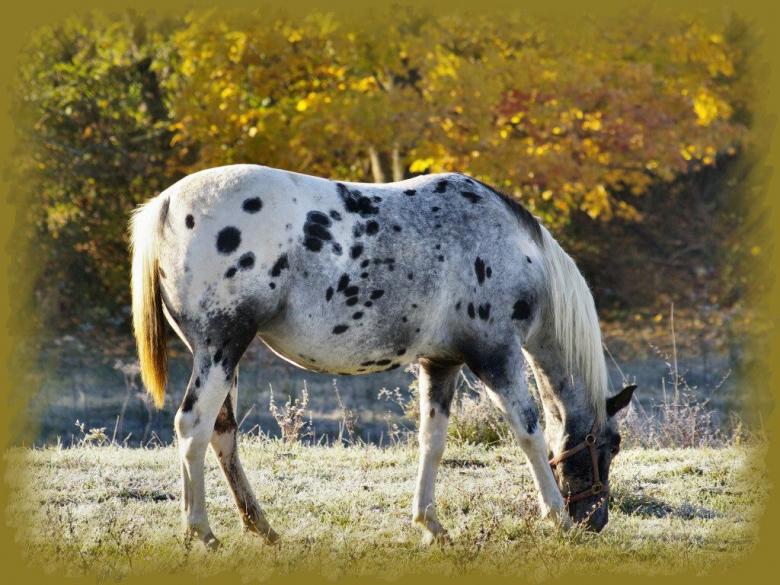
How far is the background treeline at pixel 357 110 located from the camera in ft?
40.9

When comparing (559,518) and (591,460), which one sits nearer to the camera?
(559,518)

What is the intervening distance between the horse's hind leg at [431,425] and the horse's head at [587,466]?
0.64m

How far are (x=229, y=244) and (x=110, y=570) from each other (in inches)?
62.4

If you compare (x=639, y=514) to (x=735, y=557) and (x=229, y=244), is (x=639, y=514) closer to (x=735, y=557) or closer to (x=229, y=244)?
(x=735, y=557)

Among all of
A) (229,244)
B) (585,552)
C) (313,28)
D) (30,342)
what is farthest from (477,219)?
(30,342)

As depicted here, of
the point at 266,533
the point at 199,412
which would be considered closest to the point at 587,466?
the point at 266,533

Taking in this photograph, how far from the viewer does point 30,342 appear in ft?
48.4

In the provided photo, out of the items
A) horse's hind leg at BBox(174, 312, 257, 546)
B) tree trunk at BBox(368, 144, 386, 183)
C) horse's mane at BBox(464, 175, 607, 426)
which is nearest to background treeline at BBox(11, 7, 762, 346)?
tree trunk at BBox(368, 144, 386, 183)

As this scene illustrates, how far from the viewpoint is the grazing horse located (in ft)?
16.6

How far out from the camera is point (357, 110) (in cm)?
1228

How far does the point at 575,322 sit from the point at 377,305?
3.89ft

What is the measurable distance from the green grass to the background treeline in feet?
18.2

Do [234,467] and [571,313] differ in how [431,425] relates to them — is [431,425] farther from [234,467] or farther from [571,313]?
[234,467]

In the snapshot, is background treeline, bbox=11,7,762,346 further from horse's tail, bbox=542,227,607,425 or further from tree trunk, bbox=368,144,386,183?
horse's tail, bbox=542,227,607,425
